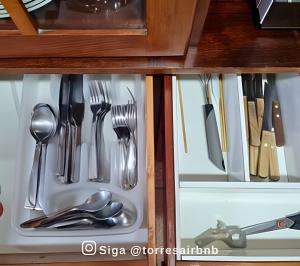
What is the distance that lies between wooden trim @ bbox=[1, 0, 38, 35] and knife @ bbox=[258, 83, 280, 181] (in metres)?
0.48

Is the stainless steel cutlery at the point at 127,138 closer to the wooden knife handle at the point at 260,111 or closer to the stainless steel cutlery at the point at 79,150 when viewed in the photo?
the stainless steel cutlery at the point at 79,150

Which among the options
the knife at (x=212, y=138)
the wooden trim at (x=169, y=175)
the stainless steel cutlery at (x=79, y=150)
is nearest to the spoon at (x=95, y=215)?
the stainless steel cutlery at (x=79, y=150)

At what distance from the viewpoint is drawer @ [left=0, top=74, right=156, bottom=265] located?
638 millimetres

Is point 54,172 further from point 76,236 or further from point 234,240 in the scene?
point 234,240

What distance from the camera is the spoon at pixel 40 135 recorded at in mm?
704

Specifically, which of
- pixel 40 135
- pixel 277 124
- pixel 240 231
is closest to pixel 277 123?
pixel 277 124

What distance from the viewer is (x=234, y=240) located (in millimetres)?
699

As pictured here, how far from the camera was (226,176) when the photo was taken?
79 cm

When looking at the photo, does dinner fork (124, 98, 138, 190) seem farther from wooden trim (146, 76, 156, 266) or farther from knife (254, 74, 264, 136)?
knife (254, 74, 264, 136)

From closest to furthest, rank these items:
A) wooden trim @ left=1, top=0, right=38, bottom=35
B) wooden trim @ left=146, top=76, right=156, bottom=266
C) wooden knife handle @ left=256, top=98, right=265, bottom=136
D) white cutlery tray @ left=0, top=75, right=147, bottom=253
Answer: wooden trim @ left=1, top=0, right=38, bottom=35 < wooden trim @ left=146, top=76, right=156, bottom=266 < white cutlery tray @ left=0, top=75, right=147, bottom=253 < wooden knife handle @ left=256, top=98, right=265, bottom=136

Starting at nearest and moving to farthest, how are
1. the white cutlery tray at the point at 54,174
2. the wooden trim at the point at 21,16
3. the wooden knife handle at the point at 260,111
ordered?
1. the wooden trim at the point at 21,16
2. the white cutlery tray at the point at 54,174
3. the wooden knife handle at the point at 260,111

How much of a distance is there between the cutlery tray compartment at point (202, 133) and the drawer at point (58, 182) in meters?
0.10

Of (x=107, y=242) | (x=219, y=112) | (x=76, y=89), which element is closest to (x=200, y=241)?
(x=107, y=242)

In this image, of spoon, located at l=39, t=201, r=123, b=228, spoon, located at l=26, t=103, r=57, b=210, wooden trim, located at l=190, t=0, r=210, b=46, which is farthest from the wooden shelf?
spoon, located at l=39, t=201, r=123, b=228
